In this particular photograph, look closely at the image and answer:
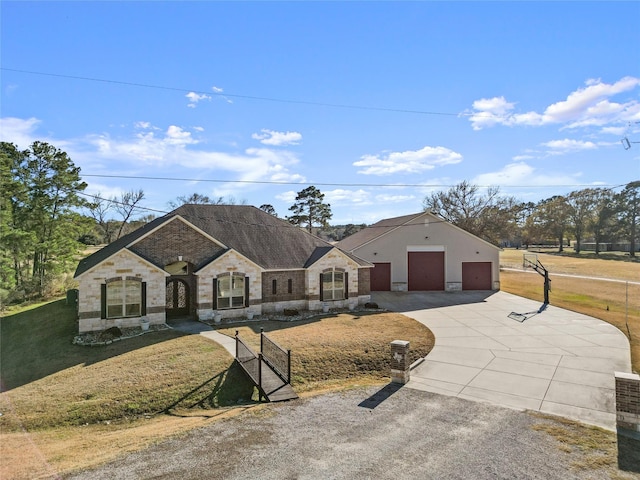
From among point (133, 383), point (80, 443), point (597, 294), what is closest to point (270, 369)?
point (133, 383)

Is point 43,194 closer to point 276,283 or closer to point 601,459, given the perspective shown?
point 276,283

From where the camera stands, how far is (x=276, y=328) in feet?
63.5

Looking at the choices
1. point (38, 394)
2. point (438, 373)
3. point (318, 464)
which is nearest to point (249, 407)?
point (318, 464)

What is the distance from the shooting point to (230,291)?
21.1 meters

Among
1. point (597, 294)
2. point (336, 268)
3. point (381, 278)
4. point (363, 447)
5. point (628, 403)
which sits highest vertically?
point (336, 268)

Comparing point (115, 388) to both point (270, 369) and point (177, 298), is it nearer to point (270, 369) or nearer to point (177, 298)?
point (270, 369)

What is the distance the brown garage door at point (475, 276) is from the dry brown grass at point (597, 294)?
6.45 feet

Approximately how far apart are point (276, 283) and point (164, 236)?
22.9 ft

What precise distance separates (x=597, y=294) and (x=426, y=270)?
13636 millimetres

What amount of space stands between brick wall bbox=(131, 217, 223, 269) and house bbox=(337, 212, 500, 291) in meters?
14.4

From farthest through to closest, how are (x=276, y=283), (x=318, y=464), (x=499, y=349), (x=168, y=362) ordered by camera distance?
(x=276, y=283)
(x=499, y=349)
(x=168, y=362)
(x=318, y=464)

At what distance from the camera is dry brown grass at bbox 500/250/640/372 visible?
66.1 feet

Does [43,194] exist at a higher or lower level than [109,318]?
higher

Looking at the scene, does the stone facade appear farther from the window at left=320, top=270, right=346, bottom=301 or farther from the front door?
the front door
